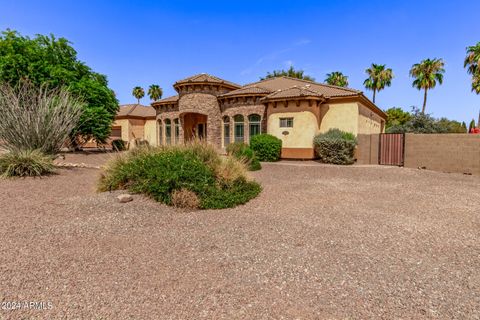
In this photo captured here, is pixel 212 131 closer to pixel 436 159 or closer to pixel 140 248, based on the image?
pixel 436 159

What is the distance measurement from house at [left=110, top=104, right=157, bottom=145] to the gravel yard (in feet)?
93.1

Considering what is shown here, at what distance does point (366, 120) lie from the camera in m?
21.5

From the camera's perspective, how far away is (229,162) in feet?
27.2

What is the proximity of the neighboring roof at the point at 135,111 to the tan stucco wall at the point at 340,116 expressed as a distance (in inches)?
937

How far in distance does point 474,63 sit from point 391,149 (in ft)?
71.3

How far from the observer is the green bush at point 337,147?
17.4m

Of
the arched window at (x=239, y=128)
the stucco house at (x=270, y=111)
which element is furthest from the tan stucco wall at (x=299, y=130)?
the arched window at (x=239, y=128)

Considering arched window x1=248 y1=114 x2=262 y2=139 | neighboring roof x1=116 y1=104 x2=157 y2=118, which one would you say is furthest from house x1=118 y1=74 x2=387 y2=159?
neighboring roof x1=116 y1=104 x2=157 y2=118

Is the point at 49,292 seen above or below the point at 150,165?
below

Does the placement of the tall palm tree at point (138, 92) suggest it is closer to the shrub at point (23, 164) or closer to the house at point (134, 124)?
the house at point (134, 124)

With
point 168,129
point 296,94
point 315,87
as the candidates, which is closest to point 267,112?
point 296,94

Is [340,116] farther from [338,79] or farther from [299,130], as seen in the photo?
[338,79]

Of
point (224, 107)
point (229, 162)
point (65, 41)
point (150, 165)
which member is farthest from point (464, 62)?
point (65, 41)

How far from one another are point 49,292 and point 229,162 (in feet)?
18.7
